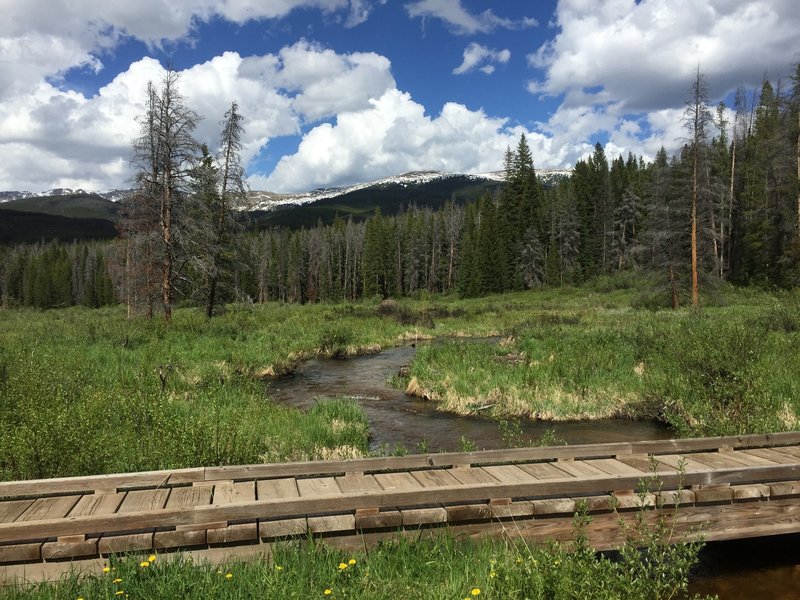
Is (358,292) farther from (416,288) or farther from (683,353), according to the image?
(683,353)

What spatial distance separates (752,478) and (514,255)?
2760 inches

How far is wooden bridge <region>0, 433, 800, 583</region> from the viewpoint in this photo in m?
4.77

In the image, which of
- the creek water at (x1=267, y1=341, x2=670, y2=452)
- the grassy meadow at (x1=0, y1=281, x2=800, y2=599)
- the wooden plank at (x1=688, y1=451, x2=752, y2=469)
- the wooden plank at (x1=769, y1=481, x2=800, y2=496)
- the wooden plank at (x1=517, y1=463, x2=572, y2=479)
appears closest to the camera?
the grassy meadow at (x1=0, y1=281, x2=800, y2=599)

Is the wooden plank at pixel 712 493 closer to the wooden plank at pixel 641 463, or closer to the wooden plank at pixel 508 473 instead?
the wooden plank at pixel 641 463

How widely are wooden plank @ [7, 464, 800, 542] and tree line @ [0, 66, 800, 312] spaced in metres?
22.9

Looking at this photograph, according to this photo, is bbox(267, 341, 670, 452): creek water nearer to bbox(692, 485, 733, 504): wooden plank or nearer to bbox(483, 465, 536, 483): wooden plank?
bbox(483, 465, 536, 483): wooden plank

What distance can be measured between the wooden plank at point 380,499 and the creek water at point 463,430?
1.14 metres

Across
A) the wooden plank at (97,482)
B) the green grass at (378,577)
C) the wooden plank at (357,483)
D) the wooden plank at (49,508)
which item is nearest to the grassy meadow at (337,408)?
the green grass at (378,577)

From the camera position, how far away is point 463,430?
1282cm

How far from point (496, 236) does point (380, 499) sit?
7021 centimetres

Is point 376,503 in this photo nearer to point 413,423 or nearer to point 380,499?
point 380,499

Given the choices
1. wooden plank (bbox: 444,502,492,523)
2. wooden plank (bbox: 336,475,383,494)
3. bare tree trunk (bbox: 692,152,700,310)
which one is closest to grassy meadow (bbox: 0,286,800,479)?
wooden plank (bbox: 336,475,383,494)

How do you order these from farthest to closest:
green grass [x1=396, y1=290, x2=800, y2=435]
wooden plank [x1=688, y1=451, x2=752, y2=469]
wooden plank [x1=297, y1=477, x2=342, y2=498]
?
green grass [x1=396, y1=290, x2=800, y2=435] → wooden plank [x1=688, y1=451, x2=752, y2=469] → wooden plank [x1=297, y1=477, x2=342, y2=498]

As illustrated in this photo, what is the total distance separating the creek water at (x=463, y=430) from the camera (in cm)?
621
